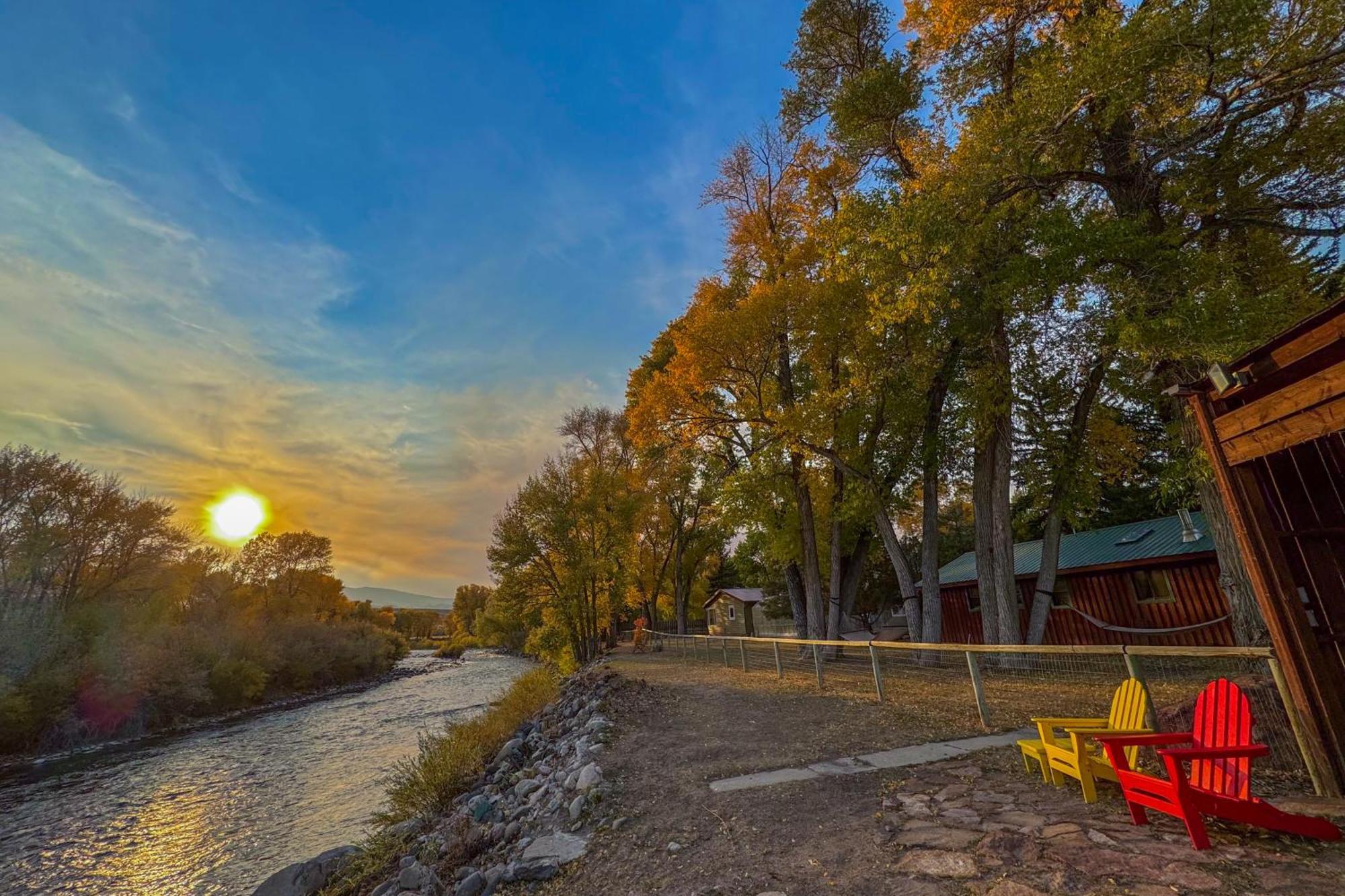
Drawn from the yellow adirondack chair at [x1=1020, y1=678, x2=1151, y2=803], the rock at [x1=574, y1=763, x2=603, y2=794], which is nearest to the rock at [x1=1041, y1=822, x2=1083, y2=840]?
the yellow adirondack chair at [x1=1020, y1=678, x2=1151, y2=803]

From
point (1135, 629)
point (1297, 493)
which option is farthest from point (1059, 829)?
point (1135, 629)

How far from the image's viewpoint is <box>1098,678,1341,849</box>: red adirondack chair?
2910 millimetres

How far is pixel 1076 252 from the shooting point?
318 inches

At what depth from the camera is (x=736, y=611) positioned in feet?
115

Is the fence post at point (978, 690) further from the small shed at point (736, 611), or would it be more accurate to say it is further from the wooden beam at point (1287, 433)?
the small shed at point (736, 611)

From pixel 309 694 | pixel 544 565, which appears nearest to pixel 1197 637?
pixel 544 565

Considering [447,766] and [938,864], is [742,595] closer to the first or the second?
[447,766]

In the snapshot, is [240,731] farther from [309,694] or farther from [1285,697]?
[1285,697]

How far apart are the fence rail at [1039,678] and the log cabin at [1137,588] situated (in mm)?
4067

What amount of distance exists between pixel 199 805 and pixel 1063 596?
20.8m

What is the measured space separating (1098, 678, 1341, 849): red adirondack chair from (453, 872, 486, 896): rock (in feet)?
13.9

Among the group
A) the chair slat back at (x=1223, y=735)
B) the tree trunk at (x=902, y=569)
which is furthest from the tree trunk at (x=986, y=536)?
the chair slat back at (x=1223, y=735)

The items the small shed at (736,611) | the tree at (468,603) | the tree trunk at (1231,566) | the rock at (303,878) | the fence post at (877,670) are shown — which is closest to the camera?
the rock at (303,878)

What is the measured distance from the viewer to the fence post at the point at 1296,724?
358 cm
